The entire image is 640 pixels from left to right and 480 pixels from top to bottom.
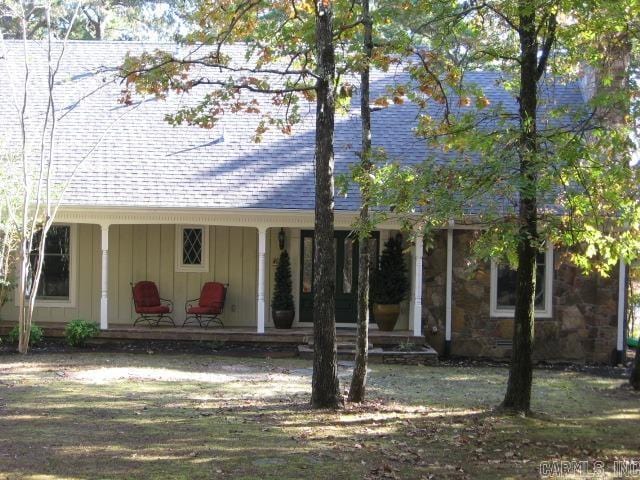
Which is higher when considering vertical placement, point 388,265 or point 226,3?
point 226,3

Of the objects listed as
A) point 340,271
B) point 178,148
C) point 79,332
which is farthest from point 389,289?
point 79,332

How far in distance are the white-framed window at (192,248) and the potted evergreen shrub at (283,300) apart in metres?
1.75

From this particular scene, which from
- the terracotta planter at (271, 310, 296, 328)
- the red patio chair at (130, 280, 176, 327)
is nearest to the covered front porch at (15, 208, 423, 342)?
the red patio chair at (130, 280, 176, 327)

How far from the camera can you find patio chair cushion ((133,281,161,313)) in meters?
16.9

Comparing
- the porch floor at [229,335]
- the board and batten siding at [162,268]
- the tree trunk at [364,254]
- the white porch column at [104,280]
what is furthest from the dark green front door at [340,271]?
the tree trunk at [364,254]

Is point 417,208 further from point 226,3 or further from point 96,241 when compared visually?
point 96,241

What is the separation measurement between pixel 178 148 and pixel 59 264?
3.57 metres

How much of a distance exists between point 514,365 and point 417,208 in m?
2.34

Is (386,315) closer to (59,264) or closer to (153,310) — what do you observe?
(153,310)

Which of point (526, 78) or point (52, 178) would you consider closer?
point (526, 78)

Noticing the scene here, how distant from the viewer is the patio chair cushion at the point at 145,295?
55.5 ft

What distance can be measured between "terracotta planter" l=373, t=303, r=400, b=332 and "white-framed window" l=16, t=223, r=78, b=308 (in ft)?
21.1

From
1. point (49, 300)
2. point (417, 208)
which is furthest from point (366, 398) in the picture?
point (49, 300)

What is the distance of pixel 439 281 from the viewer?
666 inches
